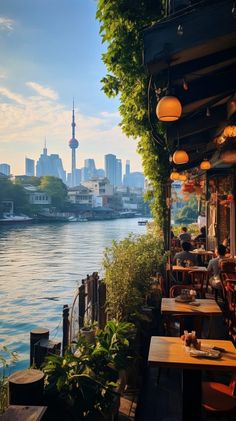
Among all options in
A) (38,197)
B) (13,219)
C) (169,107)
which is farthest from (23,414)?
(38,197)

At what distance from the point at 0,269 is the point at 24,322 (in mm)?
14025

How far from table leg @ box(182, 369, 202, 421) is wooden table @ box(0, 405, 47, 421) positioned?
1.46 m

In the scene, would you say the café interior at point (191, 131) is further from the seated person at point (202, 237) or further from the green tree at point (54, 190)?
the green tree at point (54, 190)

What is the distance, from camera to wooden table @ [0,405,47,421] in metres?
2.15

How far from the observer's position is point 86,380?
277 centimetres

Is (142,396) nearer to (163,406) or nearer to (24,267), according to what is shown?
(163,406)

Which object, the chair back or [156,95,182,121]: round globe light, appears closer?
[156,95,182,121]: round globe light

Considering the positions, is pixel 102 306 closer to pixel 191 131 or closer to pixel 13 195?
pixel 191 131

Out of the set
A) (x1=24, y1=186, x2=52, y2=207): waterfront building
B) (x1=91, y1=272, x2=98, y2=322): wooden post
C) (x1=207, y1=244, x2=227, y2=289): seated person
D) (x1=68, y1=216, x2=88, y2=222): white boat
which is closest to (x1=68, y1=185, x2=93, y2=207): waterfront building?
(x1=68, y1=216, x2=88, y2=222): white boat

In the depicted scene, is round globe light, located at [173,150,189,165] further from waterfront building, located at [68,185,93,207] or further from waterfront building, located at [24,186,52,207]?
waterfront building, located at [68,185,93,207]

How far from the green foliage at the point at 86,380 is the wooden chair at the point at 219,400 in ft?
2.66

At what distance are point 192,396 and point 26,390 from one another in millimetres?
1430

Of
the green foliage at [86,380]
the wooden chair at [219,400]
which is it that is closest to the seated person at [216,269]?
the wooden chair at [219,400]

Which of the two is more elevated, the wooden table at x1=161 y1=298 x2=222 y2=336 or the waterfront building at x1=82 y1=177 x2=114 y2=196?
the waterfront building at x1=82 y1=177 x2=114 y2=196
